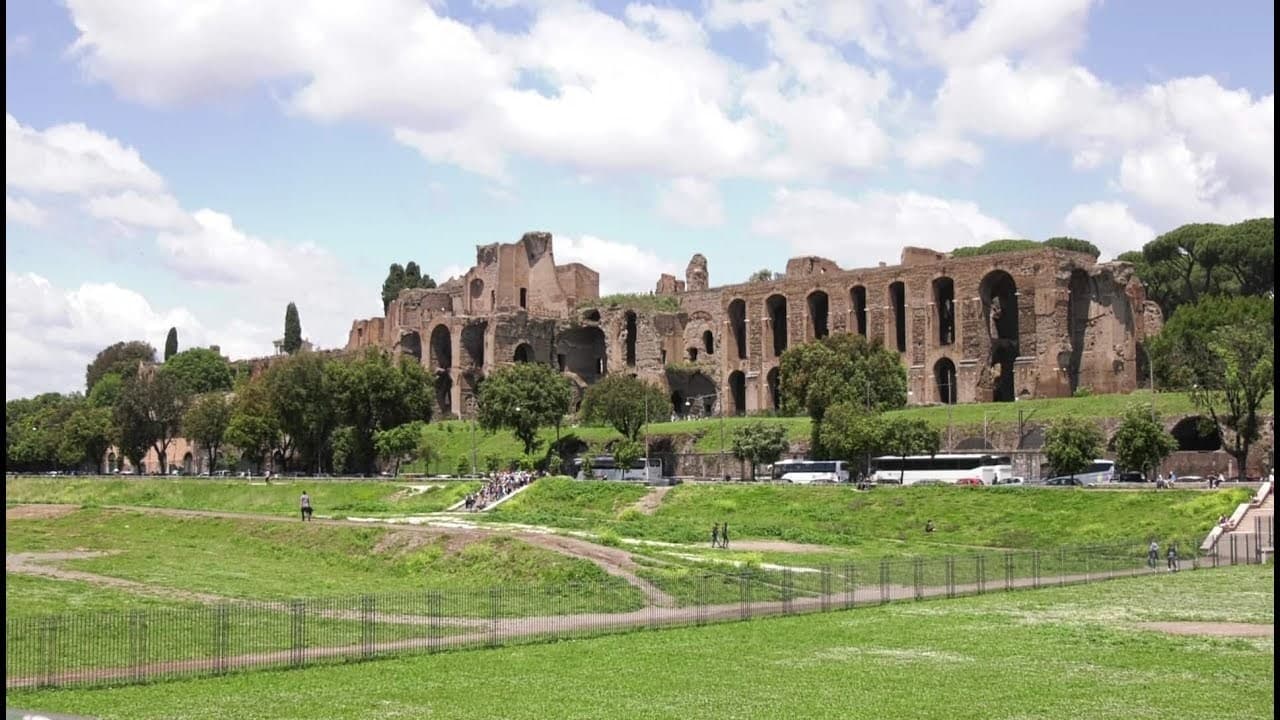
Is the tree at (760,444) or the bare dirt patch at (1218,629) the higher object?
the tree at (760,444)

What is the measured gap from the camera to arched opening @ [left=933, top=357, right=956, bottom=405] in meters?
93.4

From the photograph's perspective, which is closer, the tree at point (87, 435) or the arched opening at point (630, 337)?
the tree at point (87, 435)

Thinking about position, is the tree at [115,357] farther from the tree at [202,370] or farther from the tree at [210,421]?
the tree at [210,421]

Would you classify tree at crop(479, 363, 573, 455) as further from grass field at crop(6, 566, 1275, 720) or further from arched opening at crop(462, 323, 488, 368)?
grass field at crop(6, 566, 1275, 720)

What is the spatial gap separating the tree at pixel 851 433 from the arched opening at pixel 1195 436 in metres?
14.9

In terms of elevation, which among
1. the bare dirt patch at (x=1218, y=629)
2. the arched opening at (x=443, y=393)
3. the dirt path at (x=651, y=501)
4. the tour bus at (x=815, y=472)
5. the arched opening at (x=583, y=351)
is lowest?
the bare dirt patch at (x=1218, y=629)

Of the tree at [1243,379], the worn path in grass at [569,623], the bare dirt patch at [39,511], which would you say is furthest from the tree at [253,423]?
the worn path in grass at [569,623]

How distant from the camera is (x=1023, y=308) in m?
89.9

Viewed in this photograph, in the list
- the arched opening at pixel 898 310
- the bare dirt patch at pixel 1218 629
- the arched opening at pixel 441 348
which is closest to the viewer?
the bare dirt patch at pixel 1218 629

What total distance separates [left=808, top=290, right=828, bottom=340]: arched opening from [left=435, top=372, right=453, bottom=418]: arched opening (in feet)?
95.2

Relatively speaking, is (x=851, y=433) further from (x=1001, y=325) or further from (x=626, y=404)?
(x=1001, y=325)

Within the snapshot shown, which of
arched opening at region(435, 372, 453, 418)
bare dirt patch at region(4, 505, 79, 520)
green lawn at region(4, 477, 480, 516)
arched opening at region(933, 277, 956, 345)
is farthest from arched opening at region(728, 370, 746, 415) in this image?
bare dirt patch at region(4, 505, 79, 520)

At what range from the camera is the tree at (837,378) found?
74.2 metres

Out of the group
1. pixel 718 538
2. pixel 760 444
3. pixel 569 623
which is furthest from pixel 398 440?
pixel 569 623
